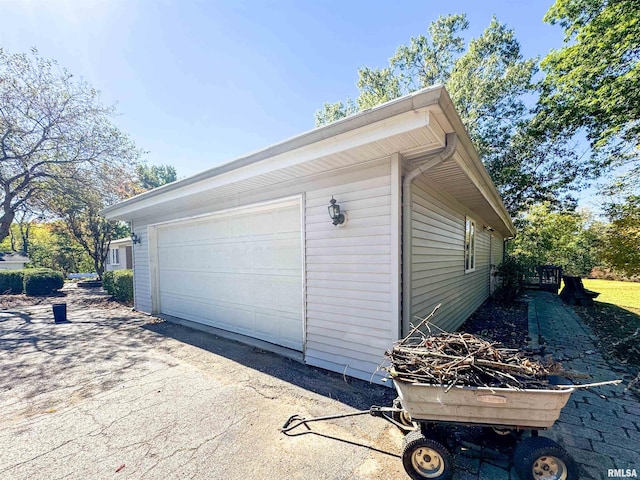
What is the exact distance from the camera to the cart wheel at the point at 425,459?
181 centimetres

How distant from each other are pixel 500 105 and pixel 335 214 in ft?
46.4

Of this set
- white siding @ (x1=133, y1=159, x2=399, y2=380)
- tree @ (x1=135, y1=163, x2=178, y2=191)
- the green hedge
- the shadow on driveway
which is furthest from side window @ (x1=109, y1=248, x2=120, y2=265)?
white siding @ (x1=133, y1=159, x2=399, y2=380)

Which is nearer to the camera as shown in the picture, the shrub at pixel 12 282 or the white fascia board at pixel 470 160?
the white fascia board at pixel 470 160

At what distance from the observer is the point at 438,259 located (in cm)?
458

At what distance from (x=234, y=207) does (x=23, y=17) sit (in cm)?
826

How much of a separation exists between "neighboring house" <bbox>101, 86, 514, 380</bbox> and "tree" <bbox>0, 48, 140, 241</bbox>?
7.17 metres

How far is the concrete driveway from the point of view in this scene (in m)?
2.07

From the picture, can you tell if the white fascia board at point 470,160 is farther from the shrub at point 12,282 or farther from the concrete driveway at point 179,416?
the shrub at point 12,282

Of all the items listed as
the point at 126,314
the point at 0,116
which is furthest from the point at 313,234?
the point at 0,116

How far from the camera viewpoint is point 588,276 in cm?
1941

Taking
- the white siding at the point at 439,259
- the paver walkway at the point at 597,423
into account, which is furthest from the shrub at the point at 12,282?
the paver walkway at the point at 597,423

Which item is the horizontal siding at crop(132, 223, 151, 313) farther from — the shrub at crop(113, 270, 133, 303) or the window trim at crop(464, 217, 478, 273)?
the window trim at crop(464, 217, 478, 273)

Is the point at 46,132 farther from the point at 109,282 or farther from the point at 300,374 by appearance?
the point at 300,374

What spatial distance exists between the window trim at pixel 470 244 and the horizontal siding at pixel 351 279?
13.5 feet
